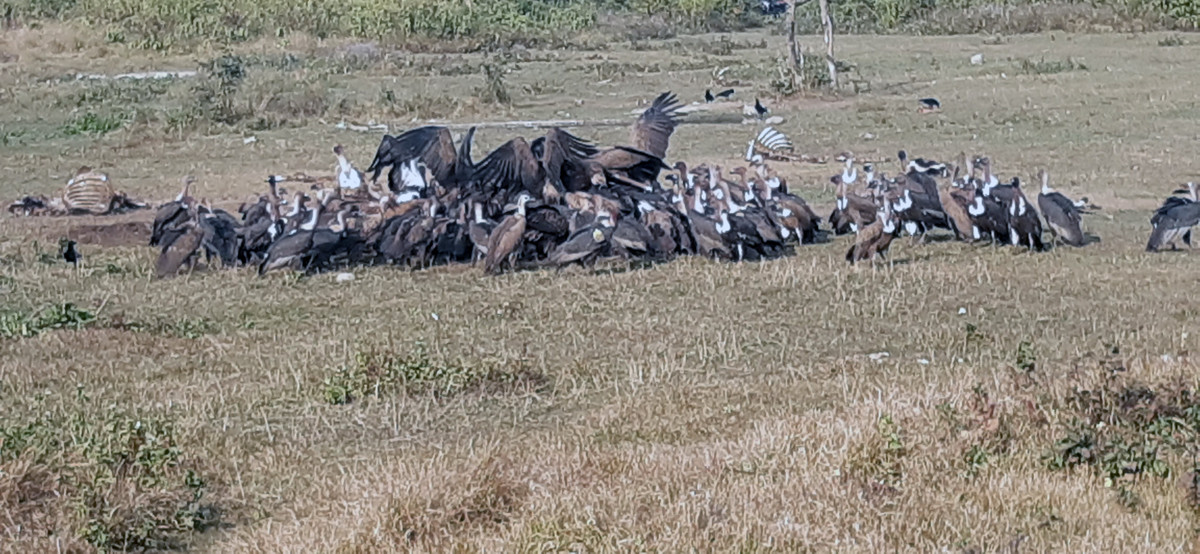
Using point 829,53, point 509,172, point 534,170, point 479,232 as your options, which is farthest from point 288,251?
point 829,53

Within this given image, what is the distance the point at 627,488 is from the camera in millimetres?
5289

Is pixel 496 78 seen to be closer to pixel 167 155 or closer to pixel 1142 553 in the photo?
pixel 167 155

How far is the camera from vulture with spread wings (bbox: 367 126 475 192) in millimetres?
12539

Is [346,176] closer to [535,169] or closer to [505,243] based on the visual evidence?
[535,169]

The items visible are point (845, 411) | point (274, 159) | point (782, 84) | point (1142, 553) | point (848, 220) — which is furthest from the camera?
point (782, 84)

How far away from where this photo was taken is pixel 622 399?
6.96 meters

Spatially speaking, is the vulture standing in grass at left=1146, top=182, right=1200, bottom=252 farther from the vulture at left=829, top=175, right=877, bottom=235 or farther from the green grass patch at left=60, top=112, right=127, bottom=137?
the green grass patch at left=60, top=112, right=127, bottom=137

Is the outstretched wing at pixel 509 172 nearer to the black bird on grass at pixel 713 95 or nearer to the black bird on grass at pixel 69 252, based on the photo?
the black bird on grass at pixel 69 252

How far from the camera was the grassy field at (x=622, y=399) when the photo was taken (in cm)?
503

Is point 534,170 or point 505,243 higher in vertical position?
point 534,170

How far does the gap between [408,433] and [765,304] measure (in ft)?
10.9

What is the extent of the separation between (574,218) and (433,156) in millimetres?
2050

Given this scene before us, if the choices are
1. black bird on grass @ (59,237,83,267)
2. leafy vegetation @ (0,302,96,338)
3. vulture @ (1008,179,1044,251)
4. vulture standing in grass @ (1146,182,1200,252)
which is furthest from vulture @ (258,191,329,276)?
vulture standing in grass @ (1146,182,1200,252)

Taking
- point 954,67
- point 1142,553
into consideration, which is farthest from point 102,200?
point 954,67
